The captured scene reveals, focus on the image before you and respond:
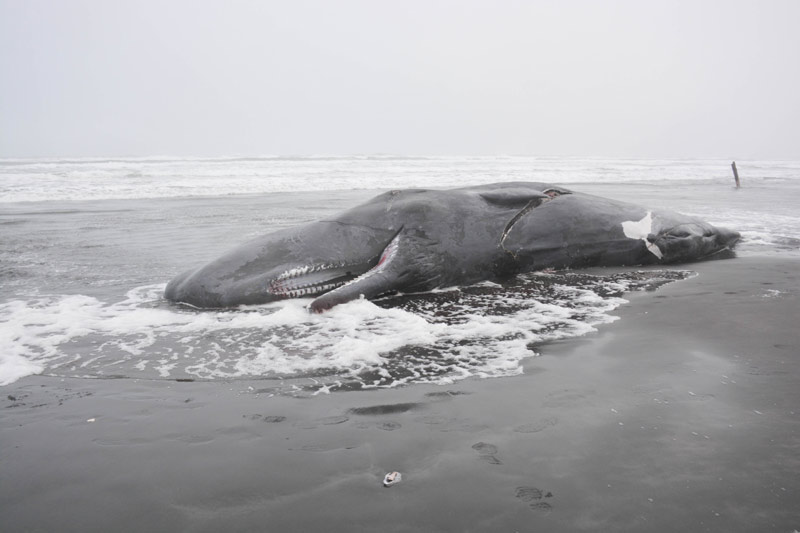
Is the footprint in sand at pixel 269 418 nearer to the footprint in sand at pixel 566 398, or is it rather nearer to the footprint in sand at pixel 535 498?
the footprint in sand at pixel 535 498

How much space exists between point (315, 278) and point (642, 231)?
448cm

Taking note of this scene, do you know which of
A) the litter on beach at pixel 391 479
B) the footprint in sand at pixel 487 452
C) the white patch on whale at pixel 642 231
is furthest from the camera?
the white patch on whale at pixel 642 231

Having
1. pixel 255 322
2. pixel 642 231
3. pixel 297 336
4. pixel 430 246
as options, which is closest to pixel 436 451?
pixel 297 336

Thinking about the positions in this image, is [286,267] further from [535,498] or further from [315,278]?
[535,498]

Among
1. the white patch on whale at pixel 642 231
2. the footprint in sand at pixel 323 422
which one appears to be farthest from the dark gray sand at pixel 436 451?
the white patch on whale at pixel 642 231

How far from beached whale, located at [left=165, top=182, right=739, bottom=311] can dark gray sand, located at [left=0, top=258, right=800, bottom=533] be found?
2395mm

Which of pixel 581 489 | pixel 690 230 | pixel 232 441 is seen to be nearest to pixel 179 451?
pixel 232 441

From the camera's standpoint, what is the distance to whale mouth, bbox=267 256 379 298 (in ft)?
20.9

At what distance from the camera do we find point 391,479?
2645 mm

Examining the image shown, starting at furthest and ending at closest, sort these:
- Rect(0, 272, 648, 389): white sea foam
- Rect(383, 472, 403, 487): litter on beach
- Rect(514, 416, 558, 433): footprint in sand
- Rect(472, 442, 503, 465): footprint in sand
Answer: Rect(0, 272, 648, 389): white sea foam, Rect(514, 416, 558, 433): footprint in sand, Rect(472, 442, 503, 465): footprint in sand, Rect(383, 472, 403, 487): litter on beach

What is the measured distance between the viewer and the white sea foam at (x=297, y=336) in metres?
4.20

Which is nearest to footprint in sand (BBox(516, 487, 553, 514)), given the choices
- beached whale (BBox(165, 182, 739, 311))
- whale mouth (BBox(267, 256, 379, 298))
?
beached whale (BBox(165, 182, 739, 311))

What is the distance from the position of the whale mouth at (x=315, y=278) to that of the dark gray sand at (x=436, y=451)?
245 centimetres

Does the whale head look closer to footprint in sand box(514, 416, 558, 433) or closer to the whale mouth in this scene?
the whale mouth
